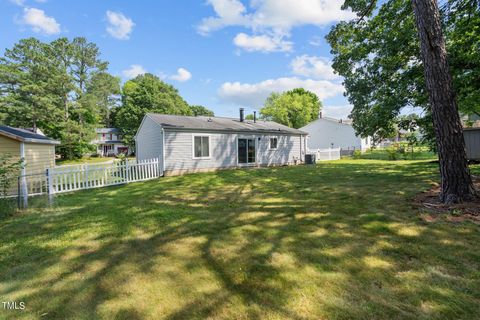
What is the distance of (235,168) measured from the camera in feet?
50.1

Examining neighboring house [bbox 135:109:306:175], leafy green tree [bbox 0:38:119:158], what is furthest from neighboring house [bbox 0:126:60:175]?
leafy green tree [bbox 0:38:119:158]

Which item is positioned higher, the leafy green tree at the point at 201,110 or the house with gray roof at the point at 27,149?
the leafy green tree at the point at 201,110

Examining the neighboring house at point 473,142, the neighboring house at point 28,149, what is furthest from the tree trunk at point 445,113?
the neighboring house at point 28,149

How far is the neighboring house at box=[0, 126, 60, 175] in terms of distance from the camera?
28.6 feet

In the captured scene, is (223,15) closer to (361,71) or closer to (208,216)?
(361,71)

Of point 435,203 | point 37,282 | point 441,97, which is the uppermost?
point 441,97

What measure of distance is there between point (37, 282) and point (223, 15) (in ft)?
46.6

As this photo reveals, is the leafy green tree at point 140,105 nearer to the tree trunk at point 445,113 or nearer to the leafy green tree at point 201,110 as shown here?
the leafy green tree at point 201,110

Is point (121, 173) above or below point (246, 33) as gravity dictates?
below

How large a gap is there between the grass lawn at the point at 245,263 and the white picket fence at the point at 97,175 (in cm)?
287

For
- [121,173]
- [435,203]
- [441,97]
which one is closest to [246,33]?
[121,173]

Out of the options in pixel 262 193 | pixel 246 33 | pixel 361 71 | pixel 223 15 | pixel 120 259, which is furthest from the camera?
pixel 246 33

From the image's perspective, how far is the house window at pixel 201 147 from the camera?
1374 centimetres

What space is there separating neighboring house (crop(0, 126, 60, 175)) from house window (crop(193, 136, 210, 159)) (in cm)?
658
